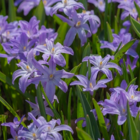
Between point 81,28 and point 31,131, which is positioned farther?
point 81,28

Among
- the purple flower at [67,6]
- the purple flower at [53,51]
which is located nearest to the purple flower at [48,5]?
the purple flower at [67,6]

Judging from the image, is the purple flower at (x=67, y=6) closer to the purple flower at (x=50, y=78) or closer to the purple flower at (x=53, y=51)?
the purple flower at (x=53, y=51)

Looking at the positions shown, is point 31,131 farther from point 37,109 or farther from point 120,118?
point 120,118

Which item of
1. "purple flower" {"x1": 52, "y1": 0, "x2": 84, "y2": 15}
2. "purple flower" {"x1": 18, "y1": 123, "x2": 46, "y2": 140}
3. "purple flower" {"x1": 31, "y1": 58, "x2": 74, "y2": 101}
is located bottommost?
"purple flower" {"x1": 18, "y1": 123, "x2": 46, "y2": 140}

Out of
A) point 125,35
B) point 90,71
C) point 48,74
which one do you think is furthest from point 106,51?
point 48,74

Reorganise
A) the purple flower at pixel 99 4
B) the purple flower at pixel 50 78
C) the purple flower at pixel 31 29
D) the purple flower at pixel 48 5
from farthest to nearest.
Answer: the purple flower at pixel 99 4, the purple flower at pixel 48 5, the purple flower at pixel 31 29, the purple flower at pixel 50 78

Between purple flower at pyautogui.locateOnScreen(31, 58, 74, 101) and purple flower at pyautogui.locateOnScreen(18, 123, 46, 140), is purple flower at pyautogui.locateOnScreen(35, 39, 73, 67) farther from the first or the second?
purple flower at pyautogui.locateOnScreen(18, 123, 46, 140)

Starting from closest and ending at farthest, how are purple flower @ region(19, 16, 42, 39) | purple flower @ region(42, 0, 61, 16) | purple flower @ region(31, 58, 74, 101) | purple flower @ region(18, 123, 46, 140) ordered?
1. purple flower @ region(18, 123, 46, 140)
2. purple flower @ region(31, 58, 74, 101)
3. purple flower @ region(19, 16, 42, 39)
4. purple flower @ region(42, 0, 61, 16)

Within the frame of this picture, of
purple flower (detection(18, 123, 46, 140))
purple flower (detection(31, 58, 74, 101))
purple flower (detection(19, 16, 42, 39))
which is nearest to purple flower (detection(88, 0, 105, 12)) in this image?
purple flower (detection(19, 16, 42, 39))
